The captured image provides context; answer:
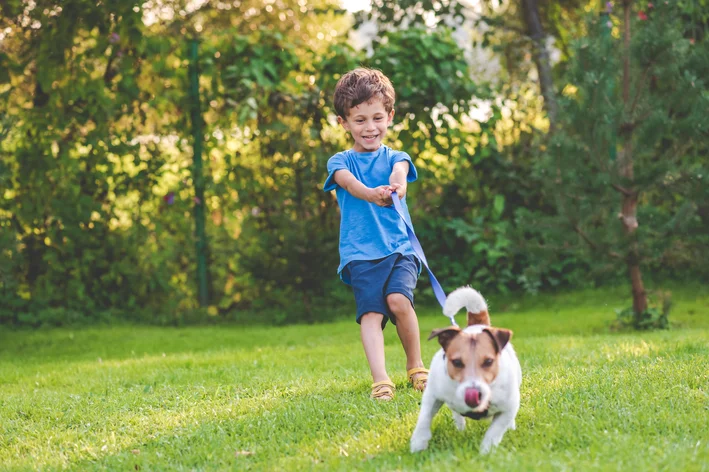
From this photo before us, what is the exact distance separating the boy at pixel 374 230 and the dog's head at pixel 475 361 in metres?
1.36

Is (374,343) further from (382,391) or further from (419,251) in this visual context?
(419,251)

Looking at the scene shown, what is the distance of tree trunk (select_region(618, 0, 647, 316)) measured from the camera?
6.99 meters

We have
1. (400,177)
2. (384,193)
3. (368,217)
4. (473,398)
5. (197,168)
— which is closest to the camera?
(473,398)

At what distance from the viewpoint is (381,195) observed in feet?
12.6

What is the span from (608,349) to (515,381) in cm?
281

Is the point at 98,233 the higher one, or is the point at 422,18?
the point at 422,18

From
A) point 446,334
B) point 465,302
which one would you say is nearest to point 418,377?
point 465,302

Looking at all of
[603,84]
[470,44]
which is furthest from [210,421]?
[470,44]

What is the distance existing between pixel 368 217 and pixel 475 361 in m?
1.69

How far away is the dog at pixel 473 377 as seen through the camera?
8.87 feet

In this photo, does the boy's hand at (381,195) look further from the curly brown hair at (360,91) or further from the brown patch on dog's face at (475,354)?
the brown patch on dog's face at (475,354)

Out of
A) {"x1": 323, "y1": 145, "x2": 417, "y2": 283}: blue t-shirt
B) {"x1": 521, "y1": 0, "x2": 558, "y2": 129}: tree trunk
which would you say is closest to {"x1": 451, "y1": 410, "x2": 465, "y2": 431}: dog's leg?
{"x1": 323, "y1": 145, "x2": 417, "y2": 283}: blue t-shirt

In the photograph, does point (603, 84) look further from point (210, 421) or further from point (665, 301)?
point (210, 421)

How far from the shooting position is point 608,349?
5441mm
